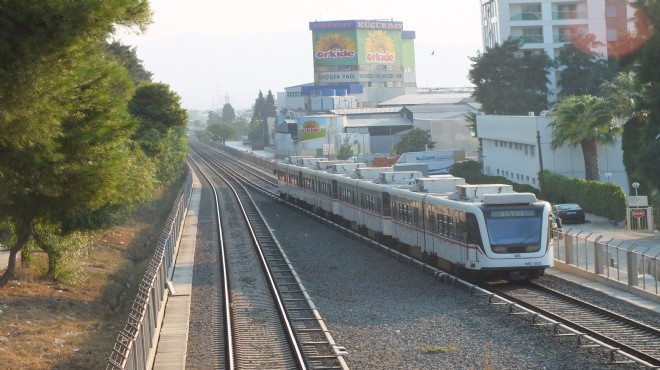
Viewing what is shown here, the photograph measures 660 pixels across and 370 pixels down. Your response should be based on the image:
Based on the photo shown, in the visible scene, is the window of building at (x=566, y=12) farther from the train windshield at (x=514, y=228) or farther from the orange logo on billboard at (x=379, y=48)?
the train windshield at (x=514, y=228)

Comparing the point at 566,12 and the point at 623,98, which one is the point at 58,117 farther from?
the point at 566,12

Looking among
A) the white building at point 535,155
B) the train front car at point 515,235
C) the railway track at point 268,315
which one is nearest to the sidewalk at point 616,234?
the white building at point 535,155

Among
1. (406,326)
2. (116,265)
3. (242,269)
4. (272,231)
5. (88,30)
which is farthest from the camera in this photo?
(272,231)

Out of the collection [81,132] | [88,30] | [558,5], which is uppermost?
[558,5]

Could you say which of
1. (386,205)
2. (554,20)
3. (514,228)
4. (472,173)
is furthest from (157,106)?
(554,20)

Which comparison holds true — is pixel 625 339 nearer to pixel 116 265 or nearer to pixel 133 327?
pixel 133 327

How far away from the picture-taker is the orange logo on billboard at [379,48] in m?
172

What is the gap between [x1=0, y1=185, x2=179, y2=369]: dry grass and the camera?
66.3 feet

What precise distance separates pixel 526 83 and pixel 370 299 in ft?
223

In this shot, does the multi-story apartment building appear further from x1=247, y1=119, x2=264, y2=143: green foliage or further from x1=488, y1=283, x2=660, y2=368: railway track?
x1=247, y1=119, x2=264, y2=143: green foliage

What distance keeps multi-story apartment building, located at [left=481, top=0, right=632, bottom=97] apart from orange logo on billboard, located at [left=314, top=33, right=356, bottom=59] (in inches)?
2761

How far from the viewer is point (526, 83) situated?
90438 mm

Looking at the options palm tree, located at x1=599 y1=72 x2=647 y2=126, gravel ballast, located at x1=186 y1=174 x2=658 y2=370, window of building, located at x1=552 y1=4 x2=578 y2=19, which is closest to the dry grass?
gravel ballast, located at x1=186 y1=174 x2=658 y2=370

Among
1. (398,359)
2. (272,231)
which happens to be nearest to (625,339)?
(398,359)
